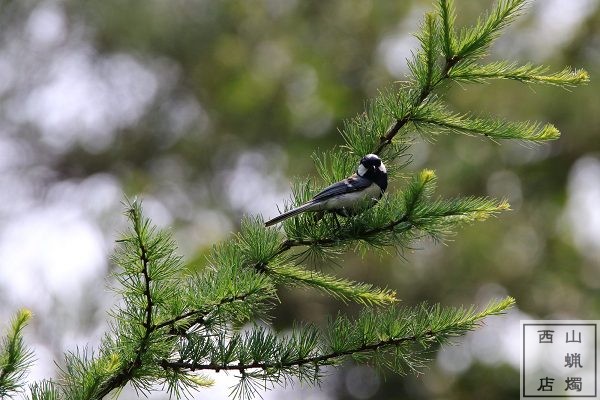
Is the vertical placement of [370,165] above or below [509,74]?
below

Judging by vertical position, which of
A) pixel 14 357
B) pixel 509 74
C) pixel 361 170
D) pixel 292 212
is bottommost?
pixel 14 357

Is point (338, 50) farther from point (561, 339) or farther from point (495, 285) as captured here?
point (561, 339)

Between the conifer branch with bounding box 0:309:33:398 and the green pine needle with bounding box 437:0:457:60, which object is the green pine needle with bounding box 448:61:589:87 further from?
the conifer branch with bounding box 0:309:33:398

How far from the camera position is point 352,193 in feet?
7.65

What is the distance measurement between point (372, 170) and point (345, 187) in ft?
0.31

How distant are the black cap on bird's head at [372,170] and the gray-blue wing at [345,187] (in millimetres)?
17

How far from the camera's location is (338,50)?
8695 mm

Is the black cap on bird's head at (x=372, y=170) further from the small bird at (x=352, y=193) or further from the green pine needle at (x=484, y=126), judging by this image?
the green pine needle at (x=484, y=126)

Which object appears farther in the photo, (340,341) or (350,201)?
(350,201)

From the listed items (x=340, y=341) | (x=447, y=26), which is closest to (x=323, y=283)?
(x=340, y=341)

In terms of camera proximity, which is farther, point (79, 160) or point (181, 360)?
point (79, 160)

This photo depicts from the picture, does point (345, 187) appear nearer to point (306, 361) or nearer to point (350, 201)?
point (350, 201)

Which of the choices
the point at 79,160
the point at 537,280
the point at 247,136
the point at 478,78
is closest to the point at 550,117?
the point at 537,280

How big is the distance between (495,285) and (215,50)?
3834 millimetres
